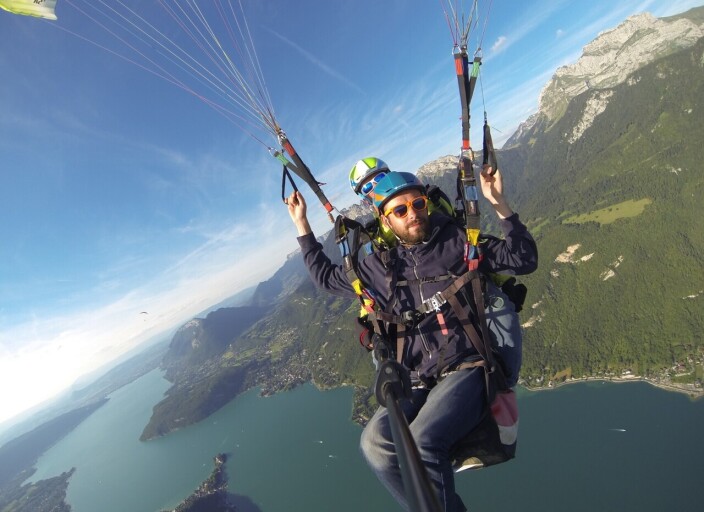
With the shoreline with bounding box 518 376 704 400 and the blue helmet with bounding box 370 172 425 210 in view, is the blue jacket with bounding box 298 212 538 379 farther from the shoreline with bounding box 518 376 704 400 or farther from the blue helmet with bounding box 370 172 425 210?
the shoreline with bounding box 518 376 704 400

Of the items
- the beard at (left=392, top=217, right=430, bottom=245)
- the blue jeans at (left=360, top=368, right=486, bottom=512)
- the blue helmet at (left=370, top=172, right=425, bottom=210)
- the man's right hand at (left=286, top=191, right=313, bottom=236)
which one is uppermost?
the man's right hand at (left=286, top=191, right=313, bottom=236)

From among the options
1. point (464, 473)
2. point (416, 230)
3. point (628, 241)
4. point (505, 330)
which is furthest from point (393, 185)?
point (628, 241)

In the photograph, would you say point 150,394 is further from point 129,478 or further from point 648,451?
point 648,451

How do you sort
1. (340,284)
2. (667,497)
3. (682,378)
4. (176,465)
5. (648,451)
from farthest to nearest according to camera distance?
1. (176,465)
2. (682,378)
3. (648,451)
4. (667,497)
5. (340,284)

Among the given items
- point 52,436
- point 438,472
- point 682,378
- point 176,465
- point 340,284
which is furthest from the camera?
point 52,436

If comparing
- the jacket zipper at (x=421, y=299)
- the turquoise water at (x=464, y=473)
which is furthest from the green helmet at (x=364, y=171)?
the turquoise water at (x=464, y=473)

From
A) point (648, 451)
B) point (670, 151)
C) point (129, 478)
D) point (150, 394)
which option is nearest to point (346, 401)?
point (648, 451)

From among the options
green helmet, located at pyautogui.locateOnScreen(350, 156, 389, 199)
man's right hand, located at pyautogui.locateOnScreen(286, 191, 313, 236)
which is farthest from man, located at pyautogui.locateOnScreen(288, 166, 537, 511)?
man's right hand, located at pyautogui.locateOnScreen(286, 191, 313, 236)
